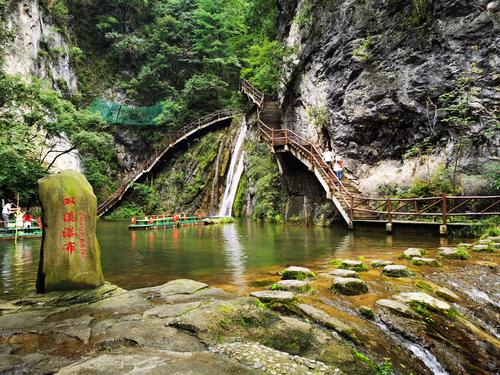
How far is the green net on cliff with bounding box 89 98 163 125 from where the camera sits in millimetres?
33812

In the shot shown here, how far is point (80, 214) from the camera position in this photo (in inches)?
201

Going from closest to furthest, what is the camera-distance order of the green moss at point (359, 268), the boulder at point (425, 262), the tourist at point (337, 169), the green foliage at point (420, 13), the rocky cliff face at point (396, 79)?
the green moss at point (359, 268)
the boulder at point (425, 262)
the rocky cliff face at point (396, 79)
the green foliage at point (420, 13)
the tourist at point (337, 169)

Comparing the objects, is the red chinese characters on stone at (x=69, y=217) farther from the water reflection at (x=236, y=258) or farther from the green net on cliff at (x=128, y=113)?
the green net on cliff at (x=128, y=113)

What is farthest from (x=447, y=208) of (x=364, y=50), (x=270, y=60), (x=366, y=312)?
(x=270, y=60)

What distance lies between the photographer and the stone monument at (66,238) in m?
4.91

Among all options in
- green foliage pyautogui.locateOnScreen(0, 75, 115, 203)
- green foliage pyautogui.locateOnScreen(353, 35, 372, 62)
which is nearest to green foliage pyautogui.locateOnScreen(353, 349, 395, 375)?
green foliage pyautogui.locateOnScreen(353, 35, 372, 62)

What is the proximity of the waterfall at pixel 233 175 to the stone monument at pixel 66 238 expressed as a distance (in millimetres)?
20234

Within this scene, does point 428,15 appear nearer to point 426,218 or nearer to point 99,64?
point 426,218

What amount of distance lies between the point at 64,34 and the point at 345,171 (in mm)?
27678

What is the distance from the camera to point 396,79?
16312mm

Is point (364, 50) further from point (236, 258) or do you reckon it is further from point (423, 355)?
point (423, 355)

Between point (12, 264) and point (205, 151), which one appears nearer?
point (12, 264)

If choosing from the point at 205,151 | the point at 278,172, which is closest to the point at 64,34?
the point at 205,151

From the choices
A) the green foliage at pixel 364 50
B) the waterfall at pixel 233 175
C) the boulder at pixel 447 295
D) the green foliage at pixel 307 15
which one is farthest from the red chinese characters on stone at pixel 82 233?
the waterfall at pixel 233 175
